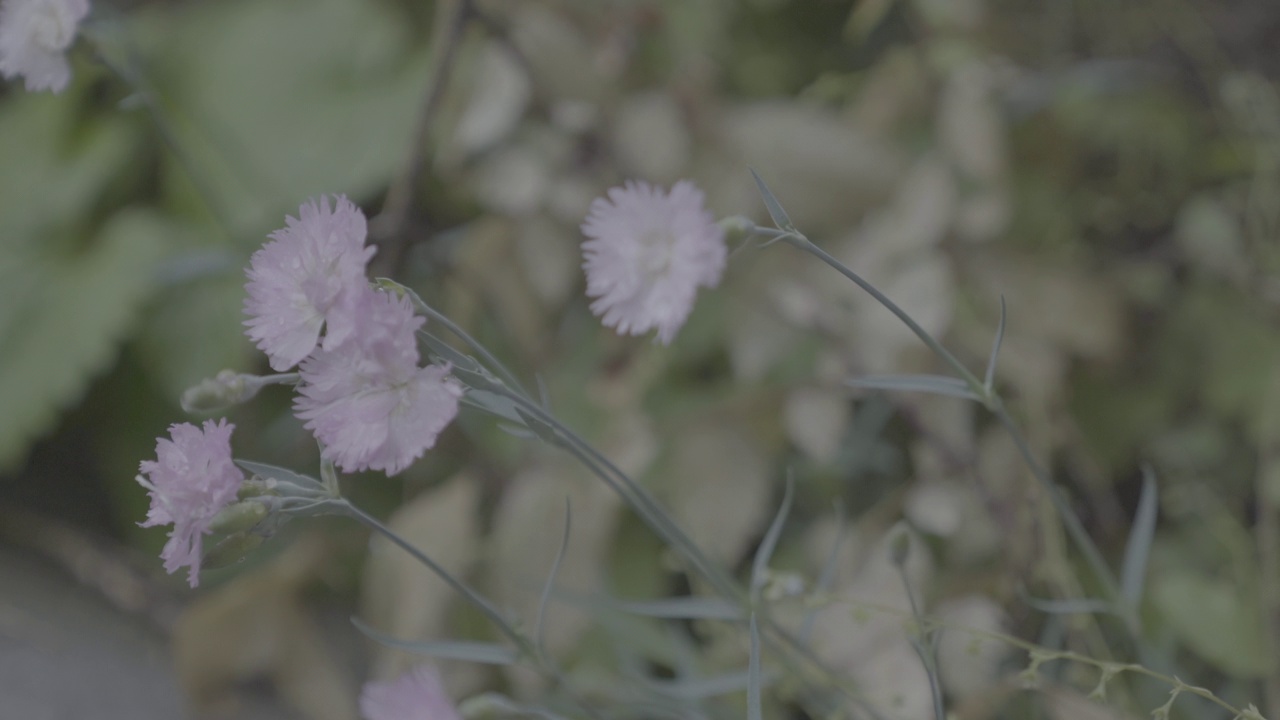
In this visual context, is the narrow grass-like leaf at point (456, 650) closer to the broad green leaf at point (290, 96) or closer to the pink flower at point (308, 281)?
the pink flower at point (308, 281)

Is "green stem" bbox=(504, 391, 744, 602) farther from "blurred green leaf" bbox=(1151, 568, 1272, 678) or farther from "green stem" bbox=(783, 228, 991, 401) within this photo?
"blurred green leaf" bbox=(1151, 568, 1272, 678)

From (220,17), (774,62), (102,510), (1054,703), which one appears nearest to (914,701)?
(1054,703)

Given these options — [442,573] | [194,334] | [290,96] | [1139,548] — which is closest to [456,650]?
[442,573]

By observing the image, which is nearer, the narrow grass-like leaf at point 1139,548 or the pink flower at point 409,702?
the pink flower at point 409,702

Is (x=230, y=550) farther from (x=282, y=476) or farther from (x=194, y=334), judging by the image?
(x=194, y=334)

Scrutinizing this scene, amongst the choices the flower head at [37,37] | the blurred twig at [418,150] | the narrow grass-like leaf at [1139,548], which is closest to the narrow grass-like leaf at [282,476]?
the flower head at [37,37]

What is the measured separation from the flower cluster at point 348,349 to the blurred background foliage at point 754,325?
0.98 ft

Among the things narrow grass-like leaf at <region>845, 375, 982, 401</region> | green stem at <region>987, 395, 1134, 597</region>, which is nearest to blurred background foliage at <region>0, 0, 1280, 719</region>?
green stem at <region>987, 395, 1134, 597</region>

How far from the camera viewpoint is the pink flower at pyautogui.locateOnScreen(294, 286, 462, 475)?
30cm

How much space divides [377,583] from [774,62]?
692 millimetres

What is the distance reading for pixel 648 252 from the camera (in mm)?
371

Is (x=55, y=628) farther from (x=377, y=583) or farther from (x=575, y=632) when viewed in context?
(x=575, y=632)

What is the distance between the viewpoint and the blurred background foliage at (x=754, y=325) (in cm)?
73

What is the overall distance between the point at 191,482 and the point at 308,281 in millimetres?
72
